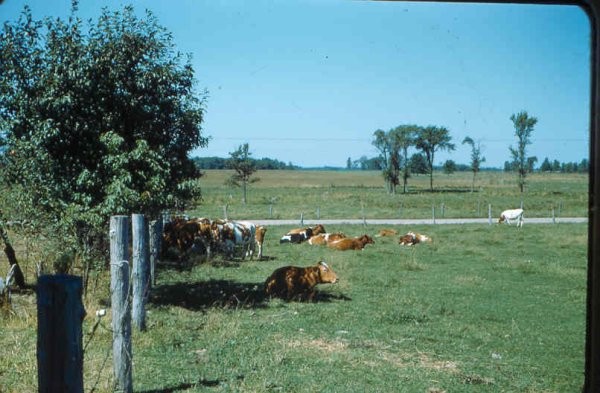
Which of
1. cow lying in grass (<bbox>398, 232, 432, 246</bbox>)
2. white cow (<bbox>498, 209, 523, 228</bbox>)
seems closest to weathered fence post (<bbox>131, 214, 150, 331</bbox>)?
cow lying in grass (<bbox>398, 232, 432, 246</bbox>)

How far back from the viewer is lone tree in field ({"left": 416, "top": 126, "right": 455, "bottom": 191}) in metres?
49.6

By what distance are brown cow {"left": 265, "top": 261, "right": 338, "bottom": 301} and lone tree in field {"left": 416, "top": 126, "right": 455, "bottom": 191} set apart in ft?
134

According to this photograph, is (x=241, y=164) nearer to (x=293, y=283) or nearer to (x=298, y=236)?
(x=298, y=236)

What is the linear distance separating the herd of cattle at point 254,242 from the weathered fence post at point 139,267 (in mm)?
3312

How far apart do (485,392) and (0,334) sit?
5.24m

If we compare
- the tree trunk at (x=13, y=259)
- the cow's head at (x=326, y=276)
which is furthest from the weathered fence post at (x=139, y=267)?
the cow's head at (x=326, y=276)

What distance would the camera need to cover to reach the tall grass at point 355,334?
496cm

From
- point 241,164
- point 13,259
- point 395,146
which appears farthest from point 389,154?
point 13,259

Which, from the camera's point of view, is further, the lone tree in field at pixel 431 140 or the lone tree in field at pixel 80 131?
the lone tree in field at pixel 431 140

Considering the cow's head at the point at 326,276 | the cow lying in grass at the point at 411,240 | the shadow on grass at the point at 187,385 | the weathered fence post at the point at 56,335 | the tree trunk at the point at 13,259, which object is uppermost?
the weathered fence post at the point at 56,335

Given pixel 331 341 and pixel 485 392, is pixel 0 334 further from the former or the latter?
pixel 485 392

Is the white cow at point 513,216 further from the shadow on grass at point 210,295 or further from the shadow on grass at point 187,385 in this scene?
the shadow on grass at point 187,385

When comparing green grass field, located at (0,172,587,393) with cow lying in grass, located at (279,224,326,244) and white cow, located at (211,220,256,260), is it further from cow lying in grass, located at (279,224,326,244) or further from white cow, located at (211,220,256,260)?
cow lying in grass, located at (279,224,326,244)

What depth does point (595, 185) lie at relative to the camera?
3.06m
